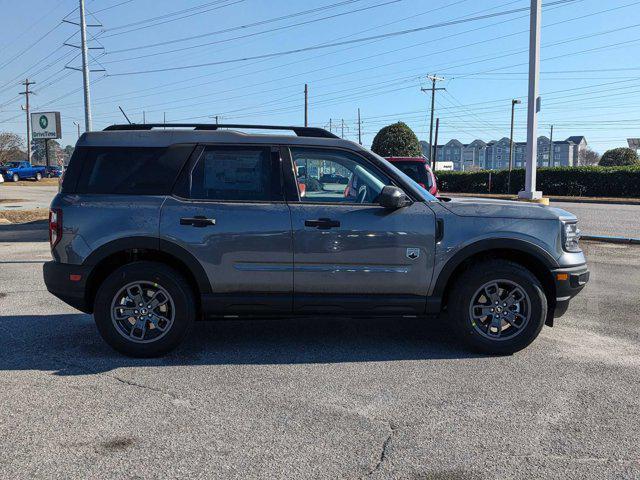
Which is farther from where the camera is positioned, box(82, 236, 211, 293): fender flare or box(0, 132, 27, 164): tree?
box(0, 132, 27, 164): tree

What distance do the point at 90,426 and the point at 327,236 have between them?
2.28m

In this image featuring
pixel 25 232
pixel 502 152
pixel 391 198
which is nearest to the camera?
pixel 391 198

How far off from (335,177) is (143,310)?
2003 mm

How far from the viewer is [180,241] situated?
4.91 meters

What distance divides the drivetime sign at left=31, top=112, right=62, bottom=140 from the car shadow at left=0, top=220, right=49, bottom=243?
44.3 meters

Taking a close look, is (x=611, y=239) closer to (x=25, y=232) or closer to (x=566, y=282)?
(x=566, y=282)

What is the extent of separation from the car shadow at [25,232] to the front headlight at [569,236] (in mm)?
12322

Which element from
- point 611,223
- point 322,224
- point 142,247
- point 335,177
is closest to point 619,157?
point 611,223

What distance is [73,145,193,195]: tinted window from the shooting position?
5004 mm

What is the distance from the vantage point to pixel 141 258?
513 centimetres

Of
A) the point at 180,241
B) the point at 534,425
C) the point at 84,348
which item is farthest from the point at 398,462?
the point at 84,348

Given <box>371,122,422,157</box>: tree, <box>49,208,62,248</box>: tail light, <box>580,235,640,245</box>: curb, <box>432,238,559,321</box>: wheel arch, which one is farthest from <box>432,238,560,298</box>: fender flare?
<box>371,122,422,157</box>: tree

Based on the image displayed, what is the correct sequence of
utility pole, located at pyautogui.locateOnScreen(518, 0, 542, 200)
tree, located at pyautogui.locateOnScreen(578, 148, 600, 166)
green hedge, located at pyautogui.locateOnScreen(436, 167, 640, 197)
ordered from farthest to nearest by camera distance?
tree, located at pyautogui.locateOnScreen(578, 148, 600, 166)
green hedge, located at pyautogui.locateOnScreen(436, 167, 640, 197)
utility pole, located at pyautogui.locateOnScreen(518, 0, 542, 200)

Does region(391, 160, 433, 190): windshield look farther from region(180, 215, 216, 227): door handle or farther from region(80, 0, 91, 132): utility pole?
region(80, 0, 91, 132): utility pole
